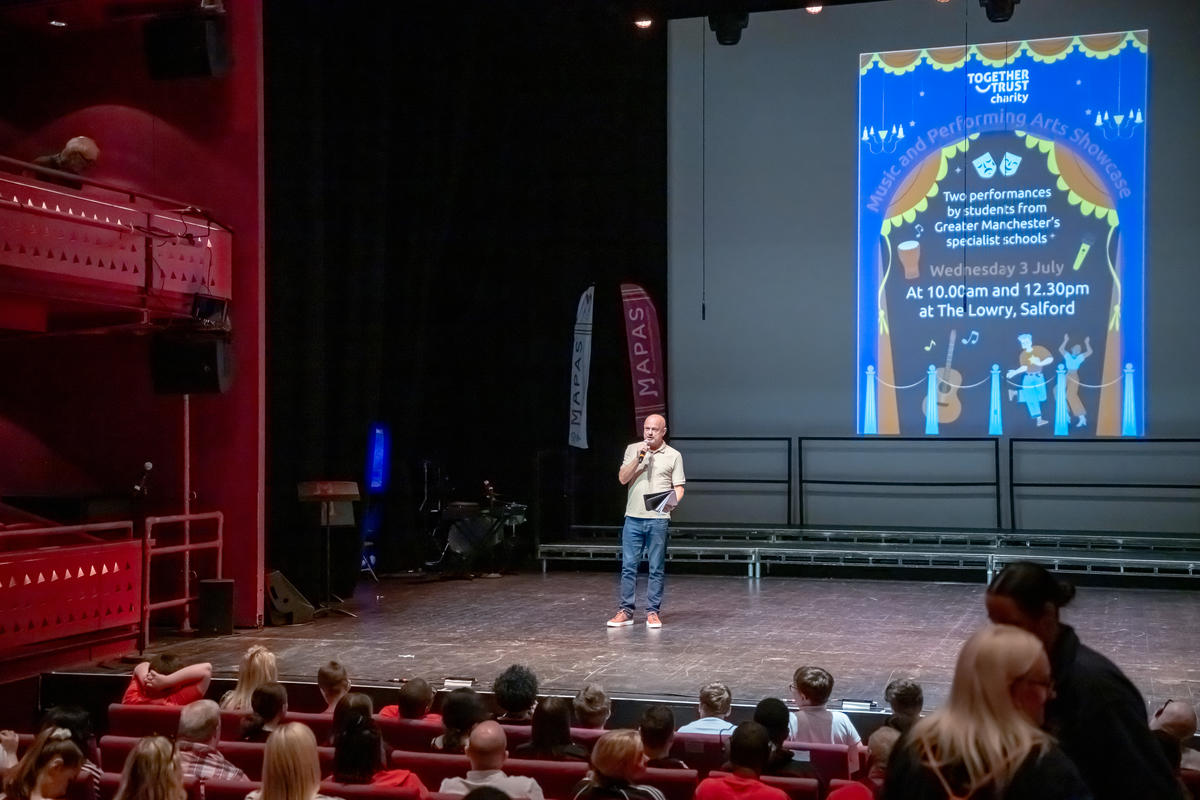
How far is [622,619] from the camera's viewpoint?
820cm

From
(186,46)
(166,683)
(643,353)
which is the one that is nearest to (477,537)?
(643,353)

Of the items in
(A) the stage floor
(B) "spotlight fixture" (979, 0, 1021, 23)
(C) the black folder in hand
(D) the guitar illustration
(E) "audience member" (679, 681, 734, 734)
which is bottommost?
(A) the stage floor

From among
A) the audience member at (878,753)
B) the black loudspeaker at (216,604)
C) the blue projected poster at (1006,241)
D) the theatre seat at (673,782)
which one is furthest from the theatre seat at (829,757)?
the blue projected poster at (1006,241)

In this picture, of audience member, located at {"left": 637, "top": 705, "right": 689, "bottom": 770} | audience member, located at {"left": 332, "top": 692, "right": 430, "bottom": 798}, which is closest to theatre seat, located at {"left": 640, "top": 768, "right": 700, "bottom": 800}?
audience member, located at {"left": 637, "top": 705, "right": 689, "bottom": 770}

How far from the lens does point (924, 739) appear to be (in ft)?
5.98

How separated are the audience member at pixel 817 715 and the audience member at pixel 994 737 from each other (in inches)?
99.3

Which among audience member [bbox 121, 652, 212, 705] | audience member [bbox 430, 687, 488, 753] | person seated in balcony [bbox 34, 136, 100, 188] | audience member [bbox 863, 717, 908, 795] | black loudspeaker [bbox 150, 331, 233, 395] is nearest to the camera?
audience member [bbox 863, 717, 908, 795]

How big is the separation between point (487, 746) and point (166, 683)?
2454mm

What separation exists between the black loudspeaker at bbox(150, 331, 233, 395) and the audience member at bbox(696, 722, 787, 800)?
18.8 feet

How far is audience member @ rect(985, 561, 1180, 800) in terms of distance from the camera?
194cm

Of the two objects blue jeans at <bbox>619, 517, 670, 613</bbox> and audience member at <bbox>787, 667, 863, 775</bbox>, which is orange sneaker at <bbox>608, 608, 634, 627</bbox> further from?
audience member at <bbox>787, 667, 863, 775</bbox>

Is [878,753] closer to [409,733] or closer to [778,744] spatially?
[778,744]

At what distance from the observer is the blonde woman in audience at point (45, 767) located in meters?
3.29

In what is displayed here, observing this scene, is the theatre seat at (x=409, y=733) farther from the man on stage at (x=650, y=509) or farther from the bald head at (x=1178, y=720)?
the man on stage at (x=650, y=509)
